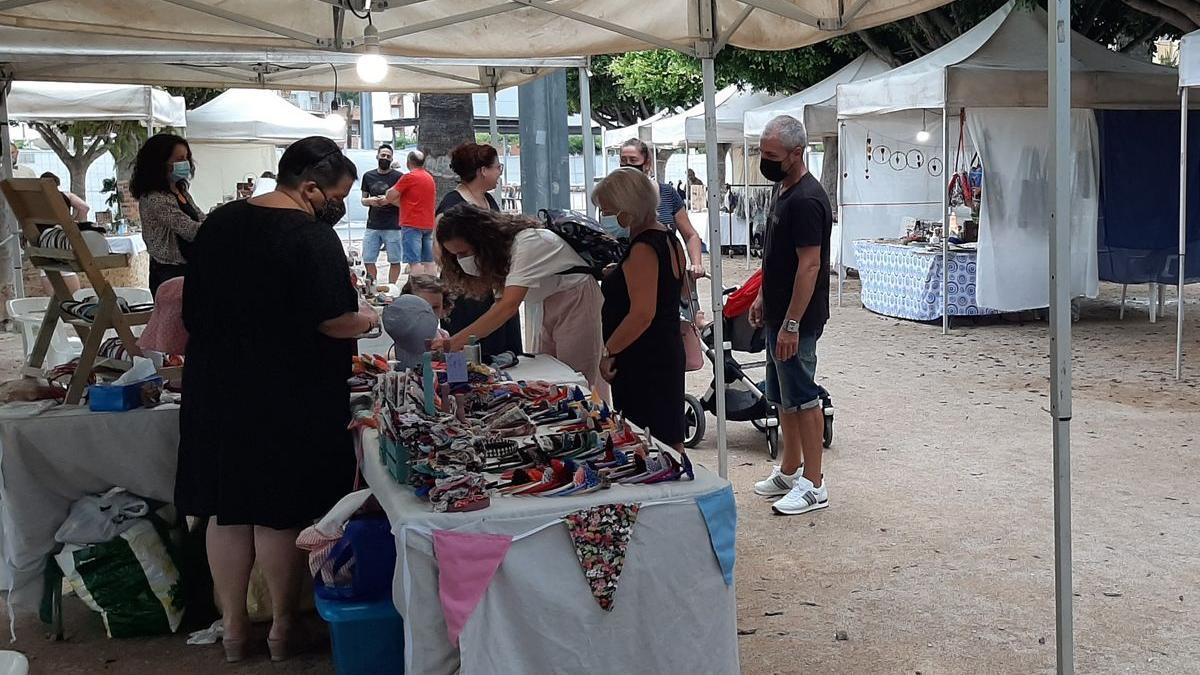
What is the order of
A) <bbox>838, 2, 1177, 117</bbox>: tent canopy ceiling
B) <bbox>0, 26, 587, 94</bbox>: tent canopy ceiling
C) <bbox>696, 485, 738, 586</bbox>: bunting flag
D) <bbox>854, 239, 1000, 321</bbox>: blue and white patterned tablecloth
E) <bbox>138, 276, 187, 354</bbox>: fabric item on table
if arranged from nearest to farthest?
<bbox>696, 485, 738, 586</bbox>: bunting flag < <bbox>138, 276, 187, 354</bbox>: fabric item on table < <bbox>0, 26, 587, 94</bbox>: tent canopy ceiling < <bbox>838, 2, 1177, 117</bbox>: tent canopy ceiling < <bbox>854, 239, 1000, 321</bbox>: blue and white patterned tablecloth

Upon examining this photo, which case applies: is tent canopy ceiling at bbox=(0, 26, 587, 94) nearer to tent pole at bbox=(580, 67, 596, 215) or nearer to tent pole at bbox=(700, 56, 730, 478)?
tent pole at bbox=(580, 67, 596, 215)

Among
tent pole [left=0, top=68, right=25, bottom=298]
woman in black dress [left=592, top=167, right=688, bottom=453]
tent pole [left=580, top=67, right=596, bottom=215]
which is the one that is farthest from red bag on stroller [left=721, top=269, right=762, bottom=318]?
tent pole [left=0, top=68, right=25, bottom=298]

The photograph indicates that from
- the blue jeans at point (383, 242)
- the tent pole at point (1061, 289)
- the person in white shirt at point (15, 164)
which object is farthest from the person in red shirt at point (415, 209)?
the tent pole at point (1061, 289)

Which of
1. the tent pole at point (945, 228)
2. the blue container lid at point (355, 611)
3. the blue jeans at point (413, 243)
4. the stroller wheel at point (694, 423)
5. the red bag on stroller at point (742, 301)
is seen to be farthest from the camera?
the blue jeans at point (413, 243)

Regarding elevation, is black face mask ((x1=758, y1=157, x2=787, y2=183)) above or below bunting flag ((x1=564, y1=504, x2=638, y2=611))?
above

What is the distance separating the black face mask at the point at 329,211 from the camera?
11.8 feet

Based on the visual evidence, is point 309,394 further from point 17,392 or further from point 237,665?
point 17,392

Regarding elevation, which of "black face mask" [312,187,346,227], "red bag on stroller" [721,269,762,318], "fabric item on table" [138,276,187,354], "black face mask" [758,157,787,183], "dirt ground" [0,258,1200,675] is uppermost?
"black face mask" [758,157,787,183]

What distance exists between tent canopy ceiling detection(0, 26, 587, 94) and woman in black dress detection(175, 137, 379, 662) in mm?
3295

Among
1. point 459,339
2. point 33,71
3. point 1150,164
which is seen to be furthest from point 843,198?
point 459,339

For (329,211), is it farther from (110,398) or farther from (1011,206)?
(1011,206)

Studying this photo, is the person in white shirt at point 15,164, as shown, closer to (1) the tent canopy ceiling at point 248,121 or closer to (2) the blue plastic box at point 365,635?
(1) the tent canopy ceiling at point 248,121

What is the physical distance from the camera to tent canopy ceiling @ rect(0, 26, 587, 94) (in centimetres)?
693

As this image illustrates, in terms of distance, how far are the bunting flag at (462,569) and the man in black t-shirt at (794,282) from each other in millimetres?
2514
